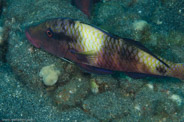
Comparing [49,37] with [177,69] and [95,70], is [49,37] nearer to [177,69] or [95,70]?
[95,70]

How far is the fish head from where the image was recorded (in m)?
3.10

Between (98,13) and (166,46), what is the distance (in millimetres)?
3251

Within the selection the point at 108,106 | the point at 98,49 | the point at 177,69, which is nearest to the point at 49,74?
the point at 98,49

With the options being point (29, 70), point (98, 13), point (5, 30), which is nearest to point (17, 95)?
point (29, 70)

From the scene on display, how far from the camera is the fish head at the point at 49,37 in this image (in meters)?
3.10

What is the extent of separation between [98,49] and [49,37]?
106 centimetres

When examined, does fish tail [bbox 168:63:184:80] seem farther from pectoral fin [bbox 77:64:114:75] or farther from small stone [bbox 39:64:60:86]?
small stone [bbox 39:64:60:86]

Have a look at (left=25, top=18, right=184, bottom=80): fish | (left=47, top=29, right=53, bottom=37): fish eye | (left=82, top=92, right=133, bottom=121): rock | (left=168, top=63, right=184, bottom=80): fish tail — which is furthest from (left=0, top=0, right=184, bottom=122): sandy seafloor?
(left=168, top=63, right=184, bottom=80): fish tail

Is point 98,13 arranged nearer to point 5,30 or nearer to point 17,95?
point 5,30

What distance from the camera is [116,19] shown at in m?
4.86

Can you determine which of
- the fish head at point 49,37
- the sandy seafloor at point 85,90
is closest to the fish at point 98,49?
the fish head at point 49,37

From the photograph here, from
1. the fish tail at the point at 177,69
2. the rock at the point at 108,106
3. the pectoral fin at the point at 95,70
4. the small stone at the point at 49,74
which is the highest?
the fish tail at the point at 177,69

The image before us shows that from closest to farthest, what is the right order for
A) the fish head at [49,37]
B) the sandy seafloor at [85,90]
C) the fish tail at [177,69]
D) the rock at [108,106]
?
1. the fish tail at [177,69]
2. the fish head at [49,37]
3. the sandy seafloor at [85,90]
4. the rock at [108,106]

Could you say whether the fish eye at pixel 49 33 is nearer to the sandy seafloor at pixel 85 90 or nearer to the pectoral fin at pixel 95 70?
the sandy seafloor at pixel 85 90
